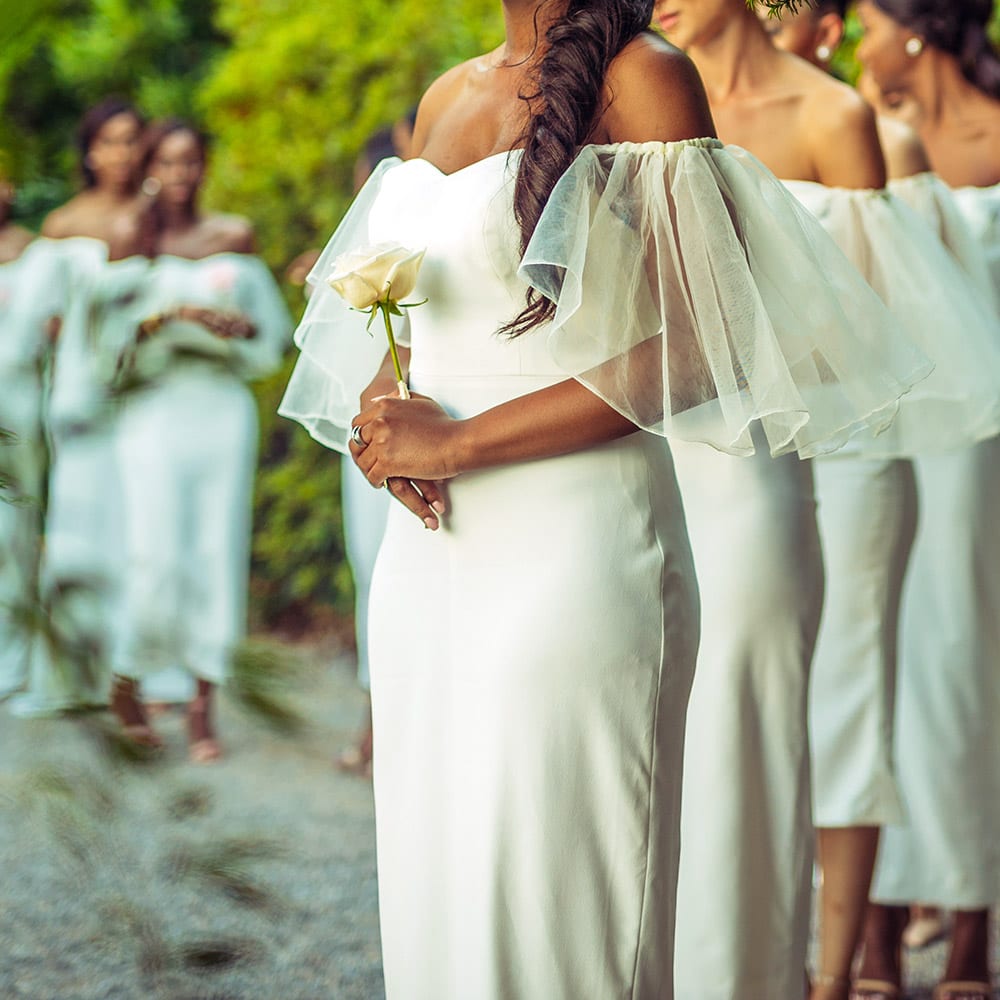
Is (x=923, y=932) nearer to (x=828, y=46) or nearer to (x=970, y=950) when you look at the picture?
(x=970, y=950)

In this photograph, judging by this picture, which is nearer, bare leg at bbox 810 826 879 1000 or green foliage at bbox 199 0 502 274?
bare leg at bbox 810 826 879 1000

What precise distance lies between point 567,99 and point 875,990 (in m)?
2.37

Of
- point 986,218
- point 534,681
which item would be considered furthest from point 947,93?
point 534,681

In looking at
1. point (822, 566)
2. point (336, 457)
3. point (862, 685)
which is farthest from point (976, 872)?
point (336, 457)

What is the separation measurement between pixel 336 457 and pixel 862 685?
503 cm

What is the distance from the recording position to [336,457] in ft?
26.7

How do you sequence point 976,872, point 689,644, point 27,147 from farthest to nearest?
point 976,872 < point 689,644 < point 27,147

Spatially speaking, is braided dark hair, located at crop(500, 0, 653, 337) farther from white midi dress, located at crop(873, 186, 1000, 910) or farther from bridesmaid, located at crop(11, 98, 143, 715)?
white midi dress, located at crop(873, 186, 1000, 910)

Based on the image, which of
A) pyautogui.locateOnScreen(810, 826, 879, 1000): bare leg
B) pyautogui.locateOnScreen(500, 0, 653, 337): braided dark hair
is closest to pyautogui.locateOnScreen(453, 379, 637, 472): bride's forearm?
pyautogui.locateOnScreen(500, 0, 653, 337): braided dark hair

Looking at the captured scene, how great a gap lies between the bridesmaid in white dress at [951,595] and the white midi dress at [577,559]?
171 cm

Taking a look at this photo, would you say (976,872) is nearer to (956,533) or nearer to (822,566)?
(956,533)

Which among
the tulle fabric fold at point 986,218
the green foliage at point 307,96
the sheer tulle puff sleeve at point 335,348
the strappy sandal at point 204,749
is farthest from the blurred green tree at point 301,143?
the sheer tulle puff sleeve at point 335,348

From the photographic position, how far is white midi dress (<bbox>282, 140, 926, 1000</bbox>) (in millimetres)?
2117

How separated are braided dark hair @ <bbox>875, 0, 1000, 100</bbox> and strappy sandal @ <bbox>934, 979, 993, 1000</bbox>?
2281mm
